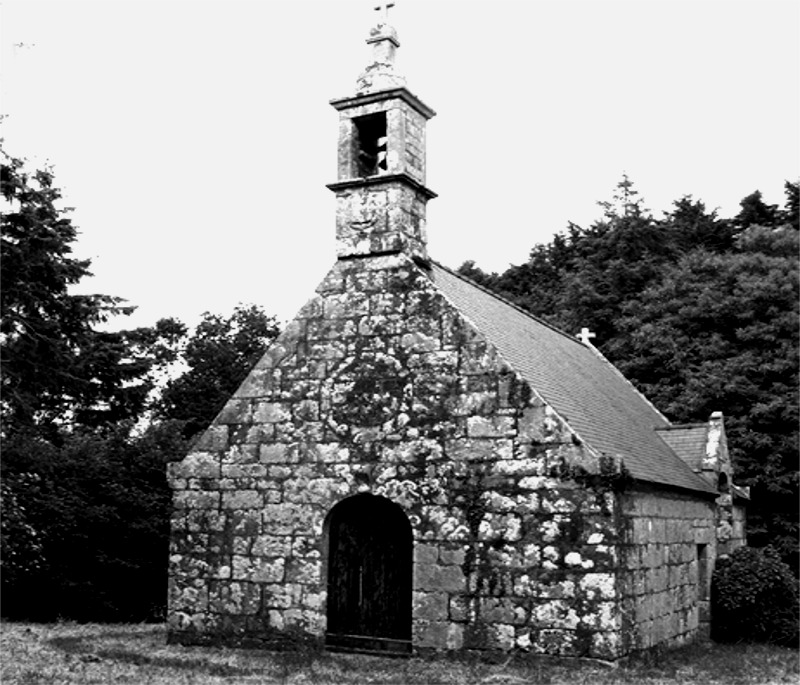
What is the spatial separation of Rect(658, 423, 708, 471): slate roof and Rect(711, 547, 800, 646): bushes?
2020 mm

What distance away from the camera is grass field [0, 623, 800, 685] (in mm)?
11875

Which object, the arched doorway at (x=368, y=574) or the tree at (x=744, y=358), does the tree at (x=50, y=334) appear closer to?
the arched doorway at (x=368, y=574)

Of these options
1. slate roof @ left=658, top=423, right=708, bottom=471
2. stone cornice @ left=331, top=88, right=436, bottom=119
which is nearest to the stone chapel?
stone cornice @ left=331, top=88, right=436, bottom=119

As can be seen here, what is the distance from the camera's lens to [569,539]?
42.3 feet

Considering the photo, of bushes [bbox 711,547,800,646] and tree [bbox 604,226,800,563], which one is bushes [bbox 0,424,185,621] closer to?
bushes [bbox 711,547,800,646]

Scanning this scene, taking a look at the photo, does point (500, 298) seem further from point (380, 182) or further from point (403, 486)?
point (403, 486)

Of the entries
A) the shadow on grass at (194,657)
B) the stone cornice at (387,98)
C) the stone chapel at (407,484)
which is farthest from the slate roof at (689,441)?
the shadow on grass at (194,657)

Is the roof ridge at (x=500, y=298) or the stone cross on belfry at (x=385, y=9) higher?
the stone cross on belfry at (x=385, y=9)

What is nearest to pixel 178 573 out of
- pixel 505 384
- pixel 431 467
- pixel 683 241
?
pixel 431 467

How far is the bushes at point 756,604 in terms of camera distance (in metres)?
17.0

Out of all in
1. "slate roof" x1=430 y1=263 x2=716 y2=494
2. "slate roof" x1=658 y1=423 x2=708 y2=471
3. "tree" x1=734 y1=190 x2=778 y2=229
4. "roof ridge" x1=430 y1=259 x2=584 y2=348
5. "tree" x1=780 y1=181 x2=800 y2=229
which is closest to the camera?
"slate roof" x1=430 y1=263 x2=716 y2=494

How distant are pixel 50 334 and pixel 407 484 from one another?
14.2m

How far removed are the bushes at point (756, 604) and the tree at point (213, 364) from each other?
23.7m

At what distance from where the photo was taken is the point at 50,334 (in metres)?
24.9
